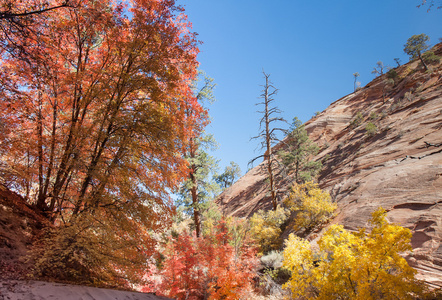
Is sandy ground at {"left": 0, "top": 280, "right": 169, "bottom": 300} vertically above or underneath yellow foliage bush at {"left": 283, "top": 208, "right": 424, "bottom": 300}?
above

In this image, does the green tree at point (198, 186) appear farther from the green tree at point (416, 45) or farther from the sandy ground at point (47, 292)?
the green tree at point (416, 45)

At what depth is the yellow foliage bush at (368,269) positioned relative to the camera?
4.07 m

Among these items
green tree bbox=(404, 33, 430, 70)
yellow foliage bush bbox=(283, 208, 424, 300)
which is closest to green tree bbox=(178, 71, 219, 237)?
yellow foliage bush bbox=(283, 208, 424, 300)

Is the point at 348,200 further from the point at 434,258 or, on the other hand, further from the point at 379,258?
the point at 379,258

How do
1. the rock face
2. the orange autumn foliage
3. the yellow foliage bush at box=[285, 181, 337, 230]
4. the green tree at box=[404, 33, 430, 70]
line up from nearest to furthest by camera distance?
1. the rock face
2. the orange autumn foliage
3. the yellow foliage bush at box=[285, 181, 337, 230]
4. the green tree at box=[404, 33, 430, 70]

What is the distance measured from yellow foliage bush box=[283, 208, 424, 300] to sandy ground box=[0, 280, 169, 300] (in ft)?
15.3

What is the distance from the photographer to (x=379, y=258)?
4.35 m

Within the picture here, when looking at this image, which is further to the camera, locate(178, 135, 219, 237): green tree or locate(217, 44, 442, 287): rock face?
locate(178, 135, 219, 237): green tree

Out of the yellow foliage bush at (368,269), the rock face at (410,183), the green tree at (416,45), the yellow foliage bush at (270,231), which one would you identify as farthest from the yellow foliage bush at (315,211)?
the green tree at (416,45)

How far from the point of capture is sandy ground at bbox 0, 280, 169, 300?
9.27 feet

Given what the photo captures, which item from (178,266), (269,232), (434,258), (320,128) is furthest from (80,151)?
(320,128)

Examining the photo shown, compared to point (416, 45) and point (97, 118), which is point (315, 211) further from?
point (416, 45)

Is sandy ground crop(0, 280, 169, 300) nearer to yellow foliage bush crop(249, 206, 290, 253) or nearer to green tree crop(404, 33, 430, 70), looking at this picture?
yellow foliage bush crop(249, 206, 290, 253)

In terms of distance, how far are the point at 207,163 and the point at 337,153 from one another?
2025 centimetres
